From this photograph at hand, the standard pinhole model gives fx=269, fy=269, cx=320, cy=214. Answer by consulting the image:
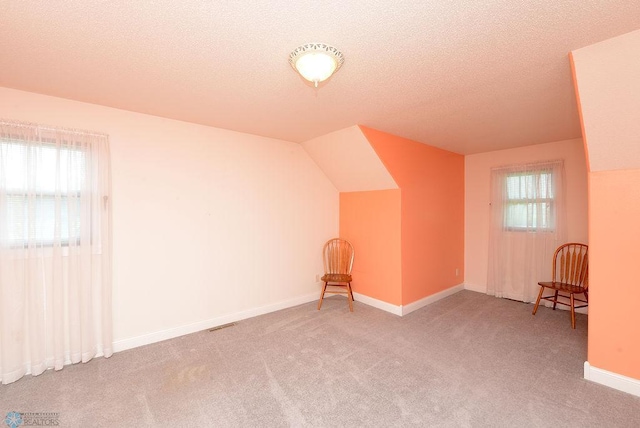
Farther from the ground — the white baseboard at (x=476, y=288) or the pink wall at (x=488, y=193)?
the pink wall at (x=488, y=193)

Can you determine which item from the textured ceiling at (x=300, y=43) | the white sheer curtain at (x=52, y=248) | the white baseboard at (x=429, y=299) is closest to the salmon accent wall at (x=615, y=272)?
the textured ceiling at (x=300, y=43)

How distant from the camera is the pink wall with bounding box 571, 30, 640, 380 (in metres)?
1.70

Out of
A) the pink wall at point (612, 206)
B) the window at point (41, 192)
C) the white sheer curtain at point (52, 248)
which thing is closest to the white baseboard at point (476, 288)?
the pink wall at point (612, 206)

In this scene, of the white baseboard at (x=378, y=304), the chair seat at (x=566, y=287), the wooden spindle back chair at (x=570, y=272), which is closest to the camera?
the chair seat at (x=566, y=287)

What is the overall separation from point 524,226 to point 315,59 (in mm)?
4013

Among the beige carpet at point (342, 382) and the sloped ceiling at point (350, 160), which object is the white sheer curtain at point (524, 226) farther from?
the sloped ceiling at point (350, 160)

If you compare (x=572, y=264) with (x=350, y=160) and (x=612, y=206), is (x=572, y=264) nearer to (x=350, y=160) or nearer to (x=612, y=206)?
(x=612, y=206)

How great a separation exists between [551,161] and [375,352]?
356 centimetres

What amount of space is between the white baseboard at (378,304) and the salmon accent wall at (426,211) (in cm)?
13

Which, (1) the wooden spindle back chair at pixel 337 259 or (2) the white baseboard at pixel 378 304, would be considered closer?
(2) the white baseboard at pixel 378 304

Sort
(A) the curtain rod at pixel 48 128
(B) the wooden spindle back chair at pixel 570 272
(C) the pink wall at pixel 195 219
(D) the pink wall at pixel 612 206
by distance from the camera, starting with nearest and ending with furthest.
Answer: (D) the pink wall at pixel 612 206
(A) the curtain rod at pixel 48 128
(C) the pink wall at pixel 195 219
(B) the wooden spindle back chair at pixel 570 272

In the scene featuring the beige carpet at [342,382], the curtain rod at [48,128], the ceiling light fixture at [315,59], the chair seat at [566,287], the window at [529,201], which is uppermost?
the ceiling light fixture at [315,59]

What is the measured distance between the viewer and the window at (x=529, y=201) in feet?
12.2

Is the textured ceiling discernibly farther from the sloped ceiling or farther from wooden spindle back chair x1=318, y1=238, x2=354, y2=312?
wooden spindle back chair x1=318, y1=238, x2=354, y2=312
